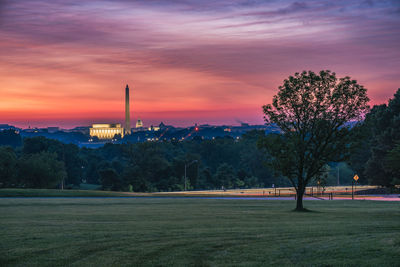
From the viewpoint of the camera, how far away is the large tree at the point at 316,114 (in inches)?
1682

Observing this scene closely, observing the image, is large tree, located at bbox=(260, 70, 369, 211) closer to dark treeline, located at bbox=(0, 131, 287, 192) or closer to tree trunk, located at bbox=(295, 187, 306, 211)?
tree trunk, located at bbox=(295, 187, 306, 211)

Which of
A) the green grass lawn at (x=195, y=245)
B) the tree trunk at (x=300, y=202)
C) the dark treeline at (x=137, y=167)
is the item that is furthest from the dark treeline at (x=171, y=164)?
the green grass lawn at (x=195, y=245)

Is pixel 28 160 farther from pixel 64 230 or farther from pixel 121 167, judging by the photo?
pixel 64 230

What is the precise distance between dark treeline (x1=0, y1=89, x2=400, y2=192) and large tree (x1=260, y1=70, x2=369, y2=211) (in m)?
1.32

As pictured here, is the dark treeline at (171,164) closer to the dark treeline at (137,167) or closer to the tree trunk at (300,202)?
the dark treeline at (137,167)

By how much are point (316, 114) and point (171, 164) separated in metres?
86.2

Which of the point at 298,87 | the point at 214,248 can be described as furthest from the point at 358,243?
the point at 298,87

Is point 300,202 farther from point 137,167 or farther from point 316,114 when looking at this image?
point 137,167

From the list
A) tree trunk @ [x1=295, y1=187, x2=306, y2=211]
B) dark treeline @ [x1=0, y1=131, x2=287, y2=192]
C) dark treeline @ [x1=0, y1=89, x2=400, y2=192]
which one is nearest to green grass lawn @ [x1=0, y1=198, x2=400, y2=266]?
tree trunk @ [x1=295, y1=187, x2=306, y2=211]

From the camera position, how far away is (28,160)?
101188 millimetres

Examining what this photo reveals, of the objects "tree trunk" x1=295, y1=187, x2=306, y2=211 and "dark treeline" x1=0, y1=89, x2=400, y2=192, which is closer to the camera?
"tree trunk" x1=295, y1=187, x2=306, y2=211

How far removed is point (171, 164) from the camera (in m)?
127

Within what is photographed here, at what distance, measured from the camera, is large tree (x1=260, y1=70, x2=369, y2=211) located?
140ft

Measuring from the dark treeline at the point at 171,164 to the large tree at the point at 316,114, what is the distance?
132 cm
